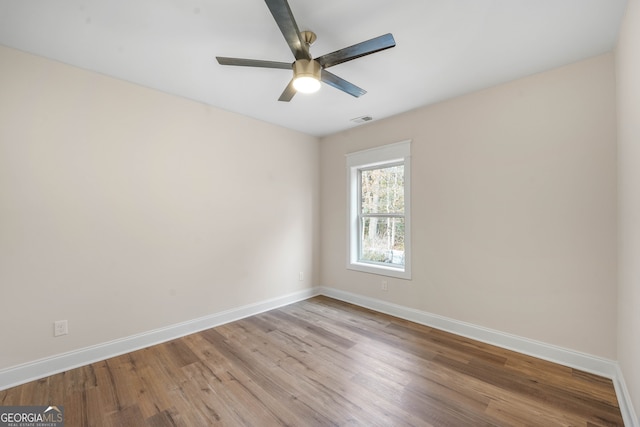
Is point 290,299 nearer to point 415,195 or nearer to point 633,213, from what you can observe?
point 415,195

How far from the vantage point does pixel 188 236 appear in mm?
3025

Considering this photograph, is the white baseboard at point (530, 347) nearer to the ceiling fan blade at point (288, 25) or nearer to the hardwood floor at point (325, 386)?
the hardwood floor at point (325, 386)

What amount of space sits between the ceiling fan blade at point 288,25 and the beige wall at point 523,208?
201 centimetres

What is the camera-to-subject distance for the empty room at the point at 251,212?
1.80 meters

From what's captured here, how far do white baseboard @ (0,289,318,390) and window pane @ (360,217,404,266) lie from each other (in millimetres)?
1609

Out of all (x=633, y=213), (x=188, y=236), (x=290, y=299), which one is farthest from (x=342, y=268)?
(x=633, y=213)

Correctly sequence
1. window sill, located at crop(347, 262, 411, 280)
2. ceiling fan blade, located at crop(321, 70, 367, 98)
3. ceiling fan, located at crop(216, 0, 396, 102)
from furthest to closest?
window sill, located at crop(347, 262, 411, 280) → ceiling fan blade, located at crop(321, 70, 367, 98) → ceiling fan, located at crop(216, 0, 396, 102)

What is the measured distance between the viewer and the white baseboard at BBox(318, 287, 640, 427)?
189 centimetres

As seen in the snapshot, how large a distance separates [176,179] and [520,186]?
11.2 feet

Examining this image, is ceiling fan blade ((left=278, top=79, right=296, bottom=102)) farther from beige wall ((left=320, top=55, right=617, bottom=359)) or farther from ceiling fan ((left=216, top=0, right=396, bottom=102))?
beige wall ((left=320, top=55, right=617, bottom=359))

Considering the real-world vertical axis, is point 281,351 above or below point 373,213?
below

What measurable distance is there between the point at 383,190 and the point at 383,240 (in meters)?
0.70

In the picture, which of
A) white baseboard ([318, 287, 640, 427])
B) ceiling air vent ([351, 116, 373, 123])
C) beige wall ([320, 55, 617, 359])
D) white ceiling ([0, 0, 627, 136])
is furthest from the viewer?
ceiling air vent ([351, 116, 373, 123])

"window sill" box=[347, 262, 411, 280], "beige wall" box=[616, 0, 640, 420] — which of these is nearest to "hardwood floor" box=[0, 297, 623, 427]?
"beige wall" box=[616, 0, 640, 420]
